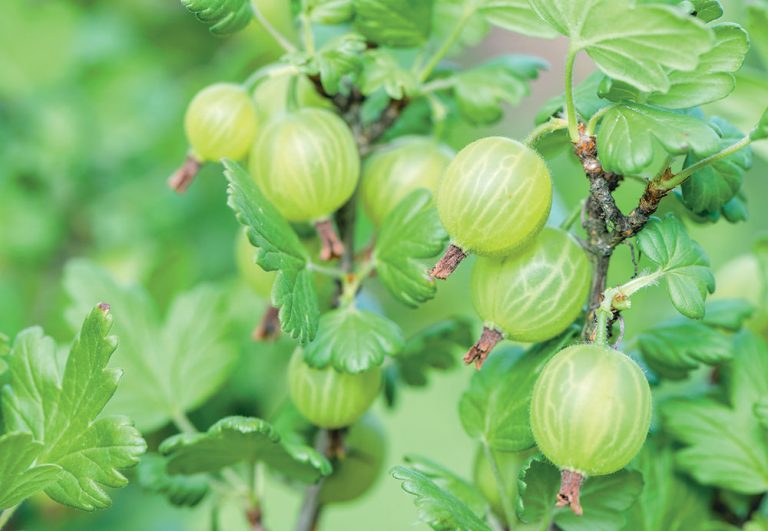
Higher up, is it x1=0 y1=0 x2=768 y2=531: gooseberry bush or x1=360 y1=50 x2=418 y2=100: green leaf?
x1=360 y1=50 x2=418 y2=100: green leaf

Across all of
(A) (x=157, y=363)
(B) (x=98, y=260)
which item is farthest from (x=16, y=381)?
(B) (x=98, y=260)

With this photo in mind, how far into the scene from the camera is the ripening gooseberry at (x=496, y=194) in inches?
26.0

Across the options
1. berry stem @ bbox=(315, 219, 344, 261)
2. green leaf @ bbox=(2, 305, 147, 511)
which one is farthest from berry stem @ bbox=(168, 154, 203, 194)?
green leaf @ bbox=(2, 305, 147, 511)

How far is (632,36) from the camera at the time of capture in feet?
2.00

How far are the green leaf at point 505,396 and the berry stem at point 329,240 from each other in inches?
6.9

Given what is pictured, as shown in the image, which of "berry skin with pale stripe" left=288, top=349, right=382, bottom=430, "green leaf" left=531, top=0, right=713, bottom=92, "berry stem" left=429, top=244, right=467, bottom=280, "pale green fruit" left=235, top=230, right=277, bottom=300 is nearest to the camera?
"green leaf" left=531, top=0, right=713, bottom=92

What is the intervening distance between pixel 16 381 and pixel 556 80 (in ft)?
8.90

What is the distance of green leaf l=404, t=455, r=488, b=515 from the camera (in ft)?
2.60

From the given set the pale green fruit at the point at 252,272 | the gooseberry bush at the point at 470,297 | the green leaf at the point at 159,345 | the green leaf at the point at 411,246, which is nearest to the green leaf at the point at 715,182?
the gooseberry bush at the point at 470,297

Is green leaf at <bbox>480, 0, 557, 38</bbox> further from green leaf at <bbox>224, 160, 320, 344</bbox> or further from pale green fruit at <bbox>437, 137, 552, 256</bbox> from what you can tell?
green leaf at <bbox>224, 160, 320, 344</bbox>

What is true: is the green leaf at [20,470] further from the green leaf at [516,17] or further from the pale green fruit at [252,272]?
the green leaf at [516,17]

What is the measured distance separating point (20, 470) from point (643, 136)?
1.68 ft

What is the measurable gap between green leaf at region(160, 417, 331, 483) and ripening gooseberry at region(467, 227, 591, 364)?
0.58ft

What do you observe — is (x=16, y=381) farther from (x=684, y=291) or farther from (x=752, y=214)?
(x=752, y=214)
